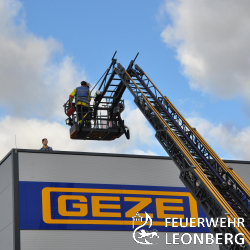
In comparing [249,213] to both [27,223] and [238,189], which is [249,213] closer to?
[238,189]

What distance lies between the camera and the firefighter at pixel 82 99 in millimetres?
27578

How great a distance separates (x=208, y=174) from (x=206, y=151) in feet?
4.75

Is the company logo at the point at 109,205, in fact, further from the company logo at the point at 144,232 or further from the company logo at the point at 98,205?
the company logo at the point at 144,232

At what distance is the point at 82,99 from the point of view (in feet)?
91.2

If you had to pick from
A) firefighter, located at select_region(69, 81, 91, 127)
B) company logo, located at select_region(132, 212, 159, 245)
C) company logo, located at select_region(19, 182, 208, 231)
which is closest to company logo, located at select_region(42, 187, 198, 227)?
company logo, located at select_region(19, 182, 208, 231)

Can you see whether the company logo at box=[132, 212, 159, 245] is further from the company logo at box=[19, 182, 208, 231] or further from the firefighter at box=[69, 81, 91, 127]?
the firefighter at box=[69, 81, 91, 127]

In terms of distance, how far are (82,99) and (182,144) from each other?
784cm

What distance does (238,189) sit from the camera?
72.4 ft

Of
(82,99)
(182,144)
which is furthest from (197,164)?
(82,99)

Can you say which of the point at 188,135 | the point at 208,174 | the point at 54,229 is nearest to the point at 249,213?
the point at 208,174

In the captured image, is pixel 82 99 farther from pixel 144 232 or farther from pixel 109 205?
pixel 144 232

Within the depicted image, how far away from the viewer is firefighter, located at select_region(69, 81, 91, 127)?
27.6 m

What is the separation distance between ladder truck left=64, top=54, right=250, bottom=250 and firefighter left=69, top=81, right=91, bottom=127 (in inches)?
14.7

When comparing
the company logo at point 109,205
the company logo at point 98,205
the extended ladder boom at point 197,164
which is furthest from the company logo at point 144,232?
the extended ladder boom at point 197,164
